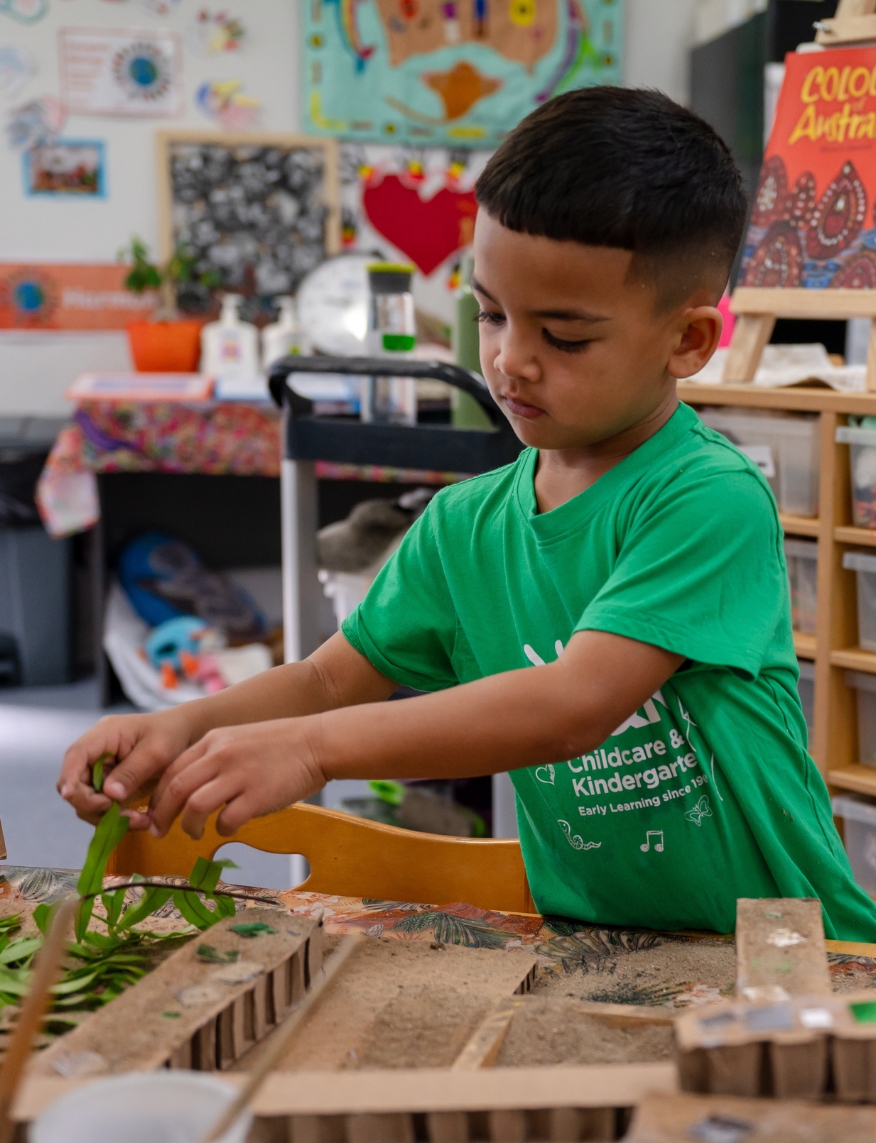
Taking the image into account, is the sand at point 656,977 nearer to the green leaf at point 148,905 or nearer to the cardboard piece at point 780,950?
the cardboard piece at point 780,950

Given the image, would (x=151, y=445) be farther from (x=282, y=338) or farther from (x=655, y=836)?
(x=655, y=836)

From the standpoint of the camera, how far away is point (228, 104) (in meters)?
3.21

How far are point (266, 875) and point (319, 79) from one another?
2205 millimetres

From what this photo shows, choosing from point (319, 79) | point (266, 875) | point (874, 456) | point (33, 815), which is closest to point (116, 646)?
point (33, 815)

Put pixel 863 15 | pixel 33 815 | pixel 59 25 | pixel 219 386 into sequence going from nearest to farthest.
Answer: pixel 863 15 < pixel 33 815 < pixel 219 386 < pixel 59 25

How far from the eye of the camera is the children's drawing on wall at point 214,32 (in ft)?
10.3

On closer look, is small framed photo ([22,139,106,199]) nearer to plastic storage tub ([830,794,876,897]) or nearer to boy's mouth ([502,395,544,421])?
plastic storage tub ([830,794,876,897])

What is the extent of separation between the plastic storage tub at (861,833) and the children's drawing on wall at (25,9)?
285cm

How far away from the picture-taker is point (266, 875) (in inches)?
85.3

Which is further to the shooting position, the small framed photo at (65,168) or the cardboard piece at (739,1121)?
the small framed photo at (65,168)

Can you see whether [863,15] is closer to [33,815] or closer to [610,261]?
[610,261]

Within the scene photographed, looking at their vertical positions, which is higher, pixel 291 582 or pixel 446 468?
pixel 446 468

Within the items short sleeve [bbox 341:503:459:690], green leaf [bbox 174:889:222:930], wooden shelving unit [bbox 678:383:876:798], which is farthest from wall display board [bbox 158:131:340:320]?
green leaf [bbox 174:889:222:930]

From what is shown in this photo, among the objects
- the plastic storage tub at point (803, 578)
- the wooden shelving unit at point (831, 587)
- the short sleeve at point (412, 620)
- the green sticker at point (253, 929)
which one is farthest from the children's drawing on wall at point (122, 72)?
the green sticker at point (253, 929)
